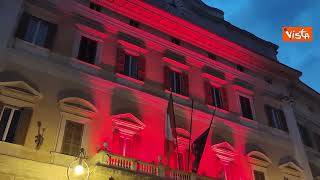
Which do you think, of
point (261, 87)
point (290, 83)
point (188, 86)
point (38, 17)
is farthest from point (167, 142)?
point (290, 83)

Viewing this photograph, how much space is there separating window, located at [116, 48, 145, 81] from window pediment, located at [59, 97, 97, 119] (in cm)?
272

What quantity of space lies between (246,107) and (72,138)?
10178 mm

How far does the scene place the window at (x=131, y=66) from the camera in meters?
16.9

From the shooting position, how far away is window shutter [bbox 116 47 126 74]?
16.5 m

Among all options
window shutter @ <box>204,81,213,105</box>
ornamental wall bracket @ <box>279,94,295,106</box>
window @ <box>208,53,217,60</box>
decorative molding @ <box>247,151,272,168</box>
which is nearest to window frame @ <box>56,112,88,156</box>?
window shutter @ <box>204,81,213,105</box>

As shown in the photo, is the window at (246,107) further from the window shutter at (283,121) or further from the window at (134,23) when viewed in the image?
the window at (134,23)

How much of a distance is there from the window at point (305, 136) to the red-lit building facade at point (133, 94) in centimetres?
127

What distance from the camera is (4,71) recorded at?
44.2 ft

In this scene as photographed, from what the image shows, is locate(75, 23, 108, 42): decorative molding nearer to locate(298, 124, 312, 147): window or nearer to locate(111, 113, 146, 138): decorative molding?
locate(111, 113, 146, 138): decorative molding

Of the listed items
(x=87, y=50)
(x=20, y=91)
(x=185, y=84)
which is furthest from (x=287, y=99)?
(x=20, y=91)

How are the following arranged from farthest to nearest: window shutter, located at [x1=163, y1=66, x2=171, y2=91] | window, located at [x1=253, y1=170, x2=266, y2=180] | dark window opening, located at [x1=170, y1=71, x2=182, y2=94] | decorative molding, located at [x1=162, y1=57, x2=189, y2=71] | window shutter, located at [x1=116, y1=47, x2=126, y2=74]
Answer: decorative molding, located at [x1=162, y1=57, x2=189, y2=71]
dark window opening, located at [x1=170, y1=71, x2=182, y2=94]
window shutter, located at [x1=163, y1=66, x2=171, y2=91]
window, located at [x1=253, y1=170, x2=266, y2=180]
window shutter, located at [x1=116, y1=47, x2=126, y2=74]

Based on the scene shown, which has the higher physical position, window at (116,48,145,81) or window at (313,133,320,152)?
window at (116,48,145,81)

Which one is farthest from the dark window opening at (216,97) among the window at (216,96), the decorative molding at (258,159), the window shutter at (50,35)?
the window shutter at (50,35)

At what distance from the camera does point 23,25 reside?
593 inches
